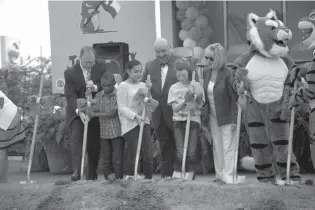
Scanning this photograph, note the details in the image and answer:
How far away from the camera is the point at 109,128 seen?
6980 millimetres


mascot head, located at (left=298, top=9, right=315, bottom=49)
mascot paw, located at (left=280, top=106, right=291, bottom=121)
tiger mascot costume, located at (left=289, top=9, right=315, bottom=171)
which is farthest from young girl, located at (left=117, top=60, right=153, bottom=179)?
mascot head, located at (left=298, top=9, right=315, bottom=49)

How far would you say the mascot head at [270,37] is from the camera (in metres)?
6.08

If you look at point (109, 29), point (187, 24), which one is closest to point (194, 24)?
point (187, 24)

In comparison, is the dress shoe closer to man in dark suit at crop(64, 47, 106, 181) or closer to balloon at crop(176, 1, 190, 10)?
man in dark suit at crop(64, 47, 106, 181)

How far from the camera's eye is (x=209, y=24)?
12406 mm

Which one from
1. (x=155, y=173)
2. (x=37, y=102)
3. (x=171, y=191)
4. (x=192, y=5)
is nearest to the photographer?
(x=171, y=191)

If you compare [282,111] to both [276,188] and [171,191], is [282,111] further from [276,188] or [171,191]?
[171,191]

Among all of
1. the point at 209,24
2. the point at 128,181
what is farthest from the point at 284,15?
the point at 128,181

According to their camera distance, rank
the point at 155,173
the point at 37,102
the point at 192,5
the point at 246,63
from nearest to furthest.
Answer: the point at 246,63, the point at 37,102, the point at 155,173, the point at 192,5

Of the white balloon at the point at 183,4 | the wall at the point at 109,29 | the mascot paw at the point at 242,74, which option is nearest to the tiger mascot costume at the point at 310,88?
the mascot paw at the point at 242,74

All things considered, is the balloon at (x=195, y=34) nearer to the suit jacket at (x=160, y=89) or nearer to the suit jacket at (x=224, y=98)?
the suit jacket at (x=160, y=89)

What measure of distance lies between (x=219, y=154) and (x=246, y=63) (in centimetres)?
99

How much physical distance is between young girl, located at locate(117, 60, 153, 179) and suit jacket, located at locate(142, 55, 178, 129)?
0.78 feet

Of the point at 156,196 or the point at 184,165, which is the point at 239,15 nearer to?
the point at 184,165
